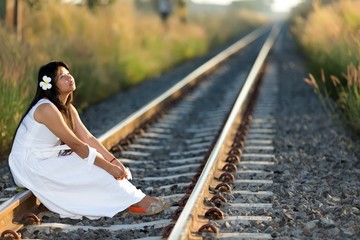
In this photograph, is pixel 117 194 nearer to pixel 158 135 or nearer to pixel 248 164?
pixel 248 164

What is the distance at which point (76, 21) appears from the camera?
16438mm

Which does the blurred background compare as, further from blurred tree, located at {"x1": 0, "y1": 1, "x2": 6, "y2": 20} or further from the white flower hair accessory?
the white flower hair accessory

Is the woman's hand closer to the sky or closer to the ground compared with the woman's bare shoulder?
closer to the ground

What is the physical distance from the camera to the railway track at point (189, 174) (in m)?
4.92

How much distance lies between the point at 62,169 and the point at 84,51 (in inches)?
360

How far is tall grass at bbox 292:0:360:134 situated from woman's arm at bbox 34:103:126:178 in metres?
3.08

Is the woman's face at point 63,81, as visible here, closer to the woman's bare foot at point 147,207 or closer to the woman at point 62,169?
the woman at point 62,169

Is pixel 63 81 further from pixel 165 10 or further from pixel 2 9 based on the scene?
pixel 165 10

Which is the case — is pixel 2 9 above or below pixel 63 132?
above

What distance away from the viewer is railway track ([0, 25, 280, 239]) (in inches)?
194

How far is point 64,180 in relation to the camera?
525cm

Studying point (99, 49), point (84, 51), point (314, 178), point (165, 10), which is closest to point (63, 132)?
point (314, 178)

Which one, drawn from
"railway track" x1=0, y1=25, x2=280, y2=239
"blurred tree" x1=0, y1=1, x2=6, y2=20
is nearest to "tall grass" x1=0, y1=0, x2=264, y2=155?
"blurred tree" x1=0, y1=1, x2=6, y2=20

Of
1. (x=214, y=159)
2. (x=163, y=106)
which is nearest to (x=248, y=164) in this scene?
(x=214, y=159)
